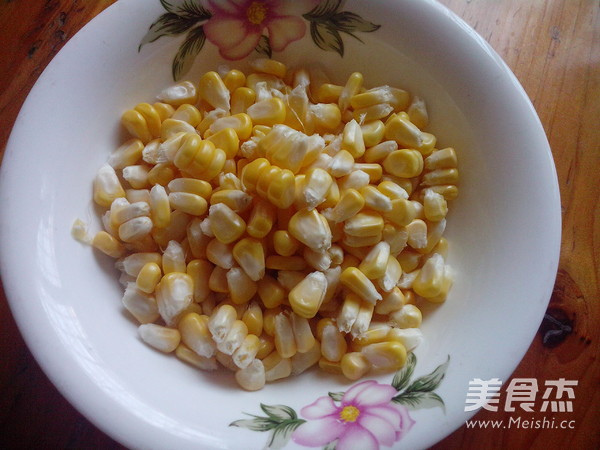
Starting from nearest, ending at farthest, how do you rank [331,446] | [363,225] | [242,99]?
[331,446], [363,225], [242,99]

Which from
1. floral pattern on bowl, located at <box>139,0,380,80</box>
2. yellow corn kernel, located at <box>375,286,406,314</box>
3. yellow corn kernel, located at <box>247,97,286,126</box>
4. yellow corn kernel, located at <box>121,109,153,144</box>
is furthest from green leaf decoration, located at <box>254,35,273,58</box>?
yellow corn kernel, located at <box>375,286,406,314</box>

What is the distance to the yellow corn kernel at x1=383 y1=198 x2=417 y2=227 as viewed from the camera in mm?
728

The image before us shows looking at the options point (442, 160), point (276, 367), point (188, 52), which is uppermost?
point (188, 52)

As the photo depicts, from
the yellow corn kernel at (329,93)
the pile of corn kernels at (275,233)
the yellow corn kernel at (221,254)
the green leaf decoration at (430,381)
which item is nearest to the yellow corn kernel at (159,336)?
the pile of corn kernels at (275,233)

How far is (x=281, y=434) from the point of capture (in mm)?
628

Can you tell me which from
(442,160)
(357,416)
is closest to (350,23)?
(442,160)

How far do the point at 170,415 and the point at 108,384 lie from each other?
0.27 feet

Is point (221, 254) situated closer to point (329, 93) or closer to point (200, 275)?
point (200, 275)

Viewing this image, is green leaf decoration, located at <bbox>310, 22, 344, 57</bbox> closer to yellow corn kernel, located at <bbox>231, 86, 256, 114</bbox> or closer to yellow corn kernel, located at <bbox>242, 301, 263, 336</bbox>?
yellow corn kernel, located at <bbox>231, 86, 256, 114</bbox>

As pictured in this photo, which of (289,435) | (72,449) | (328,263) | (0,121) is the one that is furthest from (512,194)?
(0,121)

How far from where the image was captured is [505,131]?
74 cm

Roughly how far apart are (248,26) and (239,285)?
15.9 inches

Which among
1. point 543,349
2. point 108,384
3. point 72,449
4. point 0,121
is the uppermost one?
point 0,121

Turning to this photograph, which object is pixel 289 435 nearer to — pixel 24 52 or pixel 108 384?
pixel 108 384
